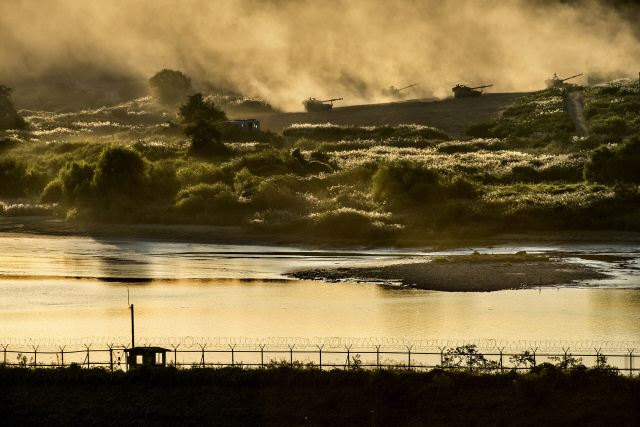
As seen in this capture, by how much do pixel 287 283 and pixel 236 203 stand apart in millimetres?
29243

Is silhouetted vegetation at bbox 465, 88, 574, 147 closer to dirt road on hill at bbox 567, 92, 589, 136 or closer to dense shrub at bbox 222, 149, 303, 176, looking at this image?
dirt road on hill at bbox 567, 92, 589, 136

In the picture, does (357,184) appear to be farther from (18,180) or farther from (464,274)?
(18,180)

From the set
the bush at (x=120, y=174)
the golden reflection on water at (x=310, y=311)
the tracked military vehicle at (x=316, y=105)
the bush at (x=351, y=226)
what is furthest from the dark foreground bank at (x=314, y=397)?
the tracked military vehicle at (x=316, y=105)

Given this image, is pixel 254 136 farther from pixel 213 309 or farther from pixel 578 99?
pixel 213 309

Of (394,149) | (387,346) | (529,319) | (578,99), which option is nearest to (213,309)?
(387,346)

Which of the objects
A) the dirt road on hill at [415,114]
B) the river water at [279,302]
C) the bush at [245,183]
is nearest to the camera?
the river water at [279,302]

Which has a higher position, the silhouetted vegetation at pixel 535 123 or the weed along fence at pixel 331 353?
the silhouetted vegetation at pixel 535 123

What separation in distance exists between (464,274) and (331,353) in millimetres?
18441

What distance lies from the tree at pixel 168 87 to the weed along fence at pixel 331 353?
167095 millimetres

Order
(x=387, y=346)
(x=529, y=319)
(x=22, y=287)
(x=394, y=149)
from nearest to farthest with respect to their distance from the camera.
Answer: (x=387, y=346) < (x=529, y=319) < (x=22, y=287) < (x=394, y=149)

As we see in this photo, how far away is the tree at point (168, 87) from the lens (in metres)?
192

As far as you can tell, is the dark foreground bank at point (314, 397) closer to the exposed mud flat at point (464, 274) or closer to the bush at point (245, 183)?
the exposed mud flat at point (464, 274)

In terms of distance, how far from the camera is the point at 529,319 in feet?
104

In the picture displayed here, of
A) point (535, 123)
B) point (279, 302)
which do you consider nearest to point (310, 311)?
point (279, 302)
